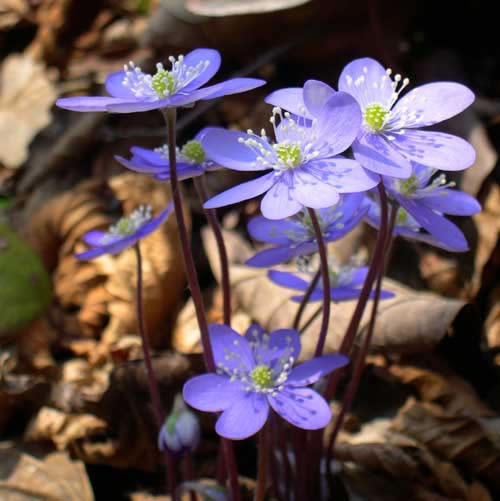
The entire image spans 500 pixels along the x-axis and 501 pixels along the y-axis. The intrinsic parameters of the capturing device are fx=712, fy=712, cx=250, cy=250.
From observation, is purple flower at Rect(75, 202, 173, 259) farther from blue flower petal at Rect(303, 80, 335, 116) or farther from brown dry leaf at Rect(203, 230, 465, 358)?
brown dry leaf at Rect(203, 230, 465, 358)

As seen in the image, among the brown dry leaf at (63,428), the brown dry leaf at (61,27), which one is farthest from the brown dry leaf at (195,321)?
the brown dry leaf at (61,27)

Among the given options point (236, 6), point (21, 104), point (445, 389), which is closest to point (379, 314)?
point (445, 389)

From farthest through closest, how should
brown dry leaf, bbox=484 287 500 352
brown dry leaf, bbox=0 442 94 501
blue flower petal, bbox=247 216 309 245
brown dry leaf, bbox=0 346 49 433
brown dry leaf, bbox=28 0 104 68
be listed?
1. brown dry leaf, bbox=28 0 104 68
2. brown dry leaf, bbox=484 287 500 352
3. brown dry leaf, bbox=0 346 49 433
4. brown dry leaf, bbox=0 442 94 501
5. blue flower petal, bbox=247 216 309 245

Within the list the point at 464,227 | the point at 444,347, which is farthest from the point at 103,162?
the point at 444,347

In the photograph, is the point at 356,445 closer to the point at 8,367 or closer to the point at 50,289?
the point at 8,367

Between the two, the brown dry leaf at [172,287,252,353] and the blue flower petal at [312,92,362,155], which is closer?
the blue flower petal at [312,92,362,155]

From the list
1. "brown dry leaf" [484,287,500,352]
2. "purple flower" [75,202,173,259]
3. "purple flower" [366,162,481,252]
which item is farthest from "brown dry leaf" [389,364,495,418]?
"purple flower" [75,202,173,259]
